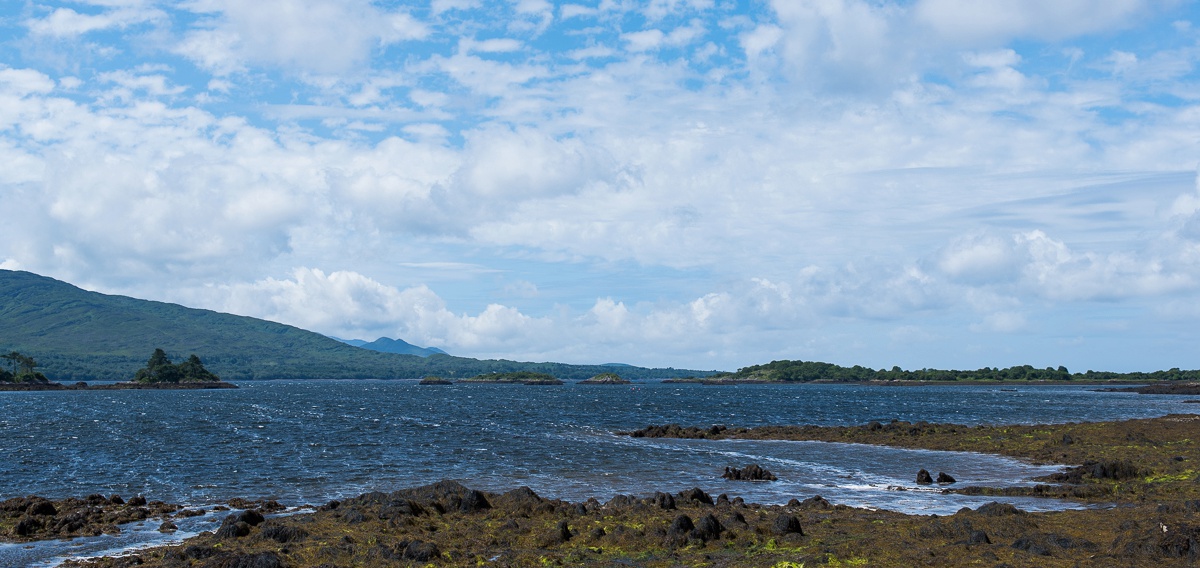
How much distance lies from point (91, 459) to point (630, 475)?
39.1 metres

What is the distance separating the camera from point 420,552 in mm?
25984

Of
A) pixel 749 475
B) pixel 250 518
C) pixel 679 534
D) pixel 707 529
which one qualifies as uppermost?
pixel 707 529

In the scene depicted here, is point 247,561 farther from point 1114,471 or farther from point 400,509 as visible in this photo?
point 1114,471

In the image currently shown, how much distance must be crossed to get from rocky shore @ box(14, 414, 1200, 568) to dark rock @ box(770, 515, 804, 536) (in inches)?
1.7

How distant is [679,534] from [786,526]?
12.1ft

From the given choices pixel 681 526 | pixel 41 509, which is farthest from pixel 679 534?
pixel 41 509

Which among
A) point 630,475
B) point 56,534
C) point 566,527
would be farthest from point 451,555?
point 630,475

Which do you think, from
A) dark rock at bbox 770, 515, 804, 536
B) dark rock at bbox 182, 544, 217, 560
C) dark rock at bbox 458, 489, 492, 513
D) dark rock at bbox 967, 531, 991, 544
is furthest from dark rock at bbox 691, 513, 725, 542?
dark rock at bbox 182, 544, 217, 560

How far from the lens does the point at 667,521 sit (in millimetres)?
30359

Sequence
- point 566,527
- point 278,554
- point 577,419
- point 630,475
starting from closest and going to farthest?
1. point 278,554
2. point 566,527
3. point 630,475
4. point 577,419

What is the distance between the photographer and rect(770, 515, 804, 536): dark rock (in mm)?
28250

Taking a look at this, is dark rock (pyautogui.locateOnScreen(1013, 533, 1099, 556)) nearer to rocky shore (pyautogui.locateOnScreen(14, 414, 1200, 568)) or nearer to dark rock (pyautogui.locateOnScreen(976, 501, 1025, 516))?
rocky shore (pyautogui.locateOnScreen(14, 414, 1200, 568))

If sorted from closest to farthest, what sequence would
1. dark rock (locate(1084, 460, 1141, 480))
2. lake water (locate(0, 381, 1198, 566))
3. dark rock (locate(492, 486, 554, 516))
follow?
dark rock (locate(492, 486, 554, 516))
lake water (locate(0, 381, 1198, 566))
dark rock (locate(1084, 460, 1141, 480))

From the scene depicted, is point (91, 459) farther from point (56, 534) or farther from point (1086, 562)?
point (1086, 562)
